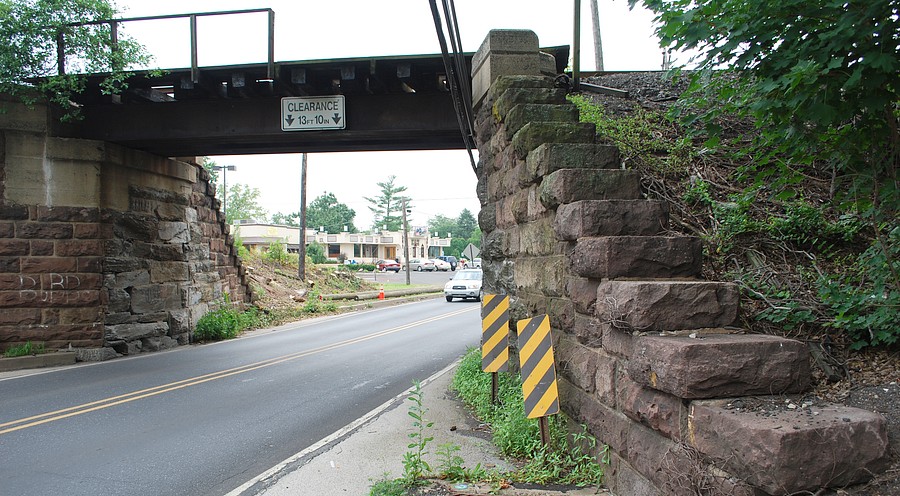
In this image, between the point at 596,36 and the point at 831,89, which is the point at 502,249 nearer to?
the point at 831,89

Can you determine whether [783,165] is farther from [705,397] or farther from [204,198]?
[204,198]

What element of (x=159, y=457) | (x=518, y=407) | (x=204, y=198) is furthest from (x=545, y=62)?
(x=204, y=198)

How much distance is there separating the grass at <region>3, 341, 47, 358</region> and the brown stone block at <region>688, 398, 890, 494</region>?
11865 millimetres

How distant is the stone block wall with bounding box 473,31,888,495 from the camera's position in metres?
2.41

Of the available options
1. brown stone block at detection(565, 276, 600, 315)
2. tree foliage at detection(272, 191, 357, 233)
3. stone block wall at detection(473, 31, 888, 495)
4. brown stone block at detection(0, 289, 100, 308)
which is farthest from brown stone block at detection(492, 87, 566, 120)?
tree foliage at detection(272, 191, 357, 233)

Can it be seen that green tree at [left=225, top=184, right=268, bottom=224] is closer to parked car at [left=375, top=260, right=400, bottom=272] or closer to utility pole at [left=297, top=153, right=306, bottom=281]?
parked car at [left=375, top=260, right=400, bottom=272]

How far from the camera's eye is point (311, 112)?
35.4ft

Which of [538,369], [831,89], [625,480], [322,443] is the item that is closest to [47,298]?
[322,443]

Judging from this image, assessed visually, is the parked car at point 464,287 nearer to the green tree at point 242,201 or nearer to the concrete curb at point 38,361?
the concrete curb at point 38,361

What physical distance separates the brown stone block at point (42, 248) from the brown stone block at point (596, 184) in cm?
1061

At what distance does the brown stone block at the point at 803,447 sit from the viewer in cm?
232

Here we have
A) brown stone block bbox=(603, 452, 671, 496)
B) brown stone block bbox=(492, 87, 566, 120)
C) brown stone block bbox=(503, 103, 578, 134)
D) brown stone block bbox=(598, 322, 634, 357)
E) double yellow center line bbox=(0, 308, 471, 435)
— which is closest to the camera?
brown stone block bbox=(603, 452, 671, 496)

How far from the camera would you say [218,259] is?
53.0 ft

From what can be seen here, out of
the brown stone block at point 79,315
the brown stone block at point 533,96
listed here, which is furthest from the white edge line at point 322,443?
the brown stone block at point 79,315
